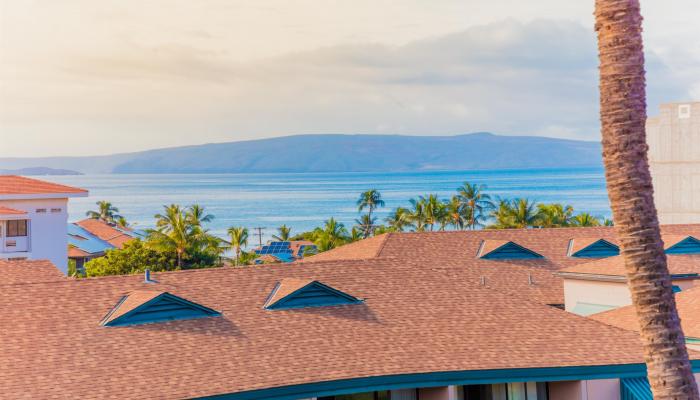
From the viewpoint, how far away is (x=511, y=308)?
86.1 feet

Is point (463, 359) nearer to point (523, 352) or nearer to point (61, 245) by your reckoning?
point (523, 352)

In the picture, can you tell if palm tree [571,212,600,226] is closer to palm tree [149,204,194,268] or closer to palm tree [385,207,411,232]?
palm tree [385,207,411,232]

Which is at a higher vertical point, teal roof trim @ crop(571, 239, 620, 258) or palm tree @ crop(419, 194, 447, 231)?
palm tree @ crop(419, 194, 447, 231)

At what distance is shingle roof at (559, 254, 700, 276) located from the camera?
121 feet

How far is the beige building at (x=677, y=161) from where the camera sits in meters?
84.0

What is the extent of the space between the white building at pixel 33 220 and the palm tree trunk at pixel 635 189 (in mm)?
60891

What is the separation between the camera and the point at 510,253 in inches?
1705

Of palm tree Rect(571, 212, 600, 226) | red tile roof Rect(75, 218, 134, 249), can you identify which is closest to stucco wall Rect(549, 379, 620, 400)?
palm tree Rect(571, 212, 600, 226)

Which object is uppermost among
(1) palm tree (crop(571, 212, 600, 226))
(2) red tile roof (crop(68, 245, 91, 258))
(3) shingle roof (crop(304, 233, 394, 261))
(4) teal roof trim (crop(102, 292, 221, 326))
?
(1) palm tree (crop(571, 212, 600, 226))

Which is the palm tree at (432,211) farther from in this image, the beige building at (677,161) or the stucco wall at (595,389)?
the stucco wall at (595,389)

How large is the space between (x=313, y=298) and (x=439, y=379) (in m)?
5.12

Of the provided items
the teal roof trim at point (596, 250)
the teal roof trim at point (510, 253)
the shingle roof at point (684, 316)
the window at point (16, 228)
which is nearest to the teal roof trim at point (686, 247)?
the teal roof trim at point (596, 250)

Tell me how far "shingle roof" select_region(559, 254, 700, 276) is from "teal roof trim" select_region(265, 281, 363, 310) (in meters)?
15.0

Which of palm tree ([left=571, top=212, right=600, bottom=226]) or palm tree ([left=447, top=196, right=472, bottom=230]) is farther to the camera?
palm tree ([left=447, top=196, right=472, bottom=230])
